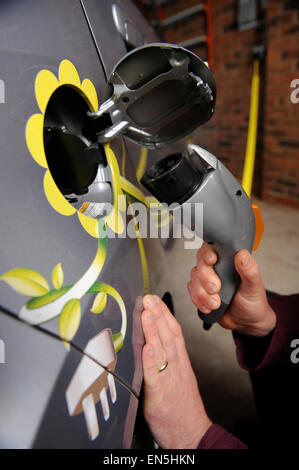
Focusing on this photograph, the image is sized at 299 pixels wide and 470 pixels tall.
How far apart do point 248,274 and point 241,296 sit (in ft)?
0.32

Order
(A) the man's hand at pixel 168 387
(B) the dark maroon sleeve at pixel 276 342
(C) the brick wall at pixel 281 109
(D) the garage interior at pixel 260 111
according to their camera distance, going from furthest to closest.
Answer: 1. (C) the brick wall at pixel 281 109
2. (D) the garage interior at pixel 260 111
3. (B) the dark maroon sleeve at pixel 276 342
4. (A) the man's hand at pixel 168 387

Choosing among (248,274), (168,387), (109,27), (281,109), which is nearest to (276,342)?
(248,274)

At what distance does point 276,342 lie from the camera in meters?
0.74

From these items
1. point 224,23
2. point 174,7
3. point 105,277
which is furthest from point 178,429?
point 174,7

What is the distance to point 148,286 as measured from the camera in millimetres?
533

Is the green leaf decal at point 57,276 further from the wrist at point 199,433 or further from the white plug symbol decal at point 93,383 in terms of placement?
the wrist at point 199,433

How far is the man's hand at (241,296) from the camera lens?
66 centimetres

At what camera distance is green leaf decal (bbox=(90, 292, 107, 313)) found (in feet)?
1.16

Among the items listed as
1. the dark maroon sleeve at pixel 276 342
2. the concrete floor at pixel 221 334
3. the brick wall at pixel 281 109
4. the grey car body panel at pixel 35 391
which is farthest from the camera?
the brick wall at pixel 281 109

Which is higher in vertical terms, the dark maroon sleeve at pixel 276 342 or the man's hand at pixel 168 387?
the man's hand at pixel 168 387

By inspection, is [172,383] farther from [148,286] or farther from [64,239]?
[64,239]

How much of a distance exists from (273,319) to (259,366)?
0.11m

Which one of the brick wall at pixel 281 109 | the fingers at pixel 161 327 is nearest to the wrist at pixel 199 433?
the fingers at pixel 161 327

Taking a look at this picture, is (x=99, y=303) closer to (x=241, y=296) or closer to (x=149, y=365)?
(x=149, y=365)
